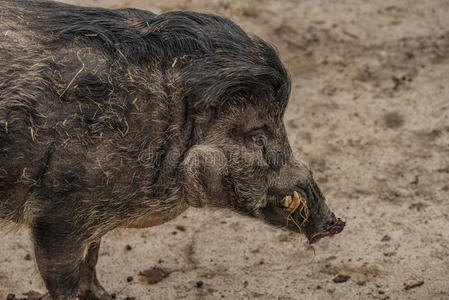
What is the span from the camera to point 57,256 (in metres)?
4.23

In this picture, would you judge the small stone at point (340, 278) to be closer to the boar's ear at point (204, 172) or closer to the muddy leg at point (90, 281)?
the boar's ear at point (204, 172)

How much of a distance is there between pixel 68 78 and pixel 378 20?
20.0ft

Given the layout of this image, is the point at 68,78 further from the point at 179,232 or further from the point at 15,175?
the point at 179,232

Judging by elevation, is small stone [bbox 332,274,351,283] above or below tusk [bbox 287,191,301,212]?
below

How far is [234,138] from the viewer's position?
4355 millimetres

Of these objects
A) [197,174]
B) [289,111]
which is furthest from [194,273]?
[289,111]

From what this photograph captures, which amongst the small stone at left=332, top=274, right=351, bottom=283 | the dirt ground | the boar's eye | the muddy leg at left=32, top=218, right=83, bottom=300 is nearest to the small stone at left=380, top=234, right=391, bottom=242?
the dirt ground

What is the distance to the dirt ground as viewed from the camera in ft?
17.9

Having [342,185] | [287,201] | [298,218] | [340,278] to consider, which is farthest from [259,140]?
[342,185]

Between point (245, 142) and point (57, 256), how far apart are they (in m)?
1.33

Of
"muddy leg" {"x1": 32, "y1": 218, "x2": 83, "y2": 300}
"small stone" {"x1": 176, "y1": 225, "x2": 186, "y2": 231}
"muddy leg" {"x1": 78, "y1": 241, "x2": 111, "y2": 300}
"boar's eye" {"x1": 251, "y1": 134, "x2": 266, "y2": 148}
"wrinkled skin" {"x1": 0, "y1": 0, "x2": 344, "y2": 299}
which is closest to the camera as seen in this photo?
"wrinkled skin" {"x1": 0, "y1": 0, "x2": 344, "y2": 299}

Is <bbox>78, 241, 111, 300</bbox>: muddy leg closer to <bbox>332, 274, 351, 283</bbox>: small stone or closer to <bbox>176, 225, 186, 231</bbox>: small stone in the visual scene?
<bbox>176, 225, 186, 231</bbox>: small stone

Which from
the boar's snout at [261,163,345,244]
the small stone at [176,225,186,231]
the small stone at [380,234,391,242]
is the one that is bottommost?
the small stone at [176,225,186,231]

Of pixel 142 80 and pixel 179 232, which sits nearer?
pixel 142 80
